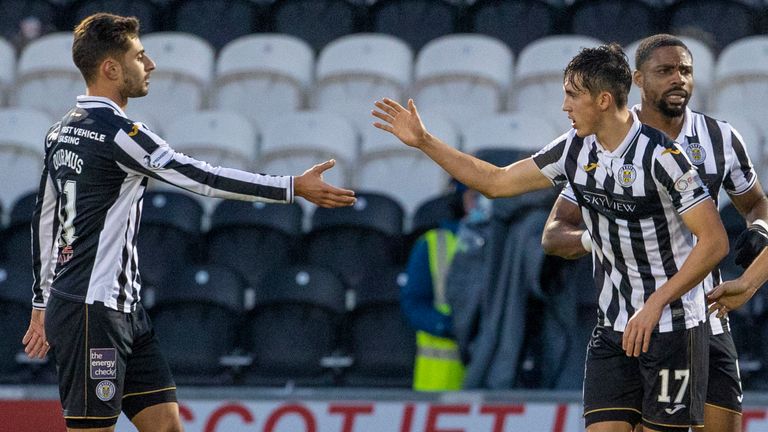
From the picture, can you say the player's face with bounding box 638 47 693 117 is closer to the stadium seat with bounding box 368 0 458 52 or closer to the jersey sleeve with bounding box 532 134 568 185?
the jersey sleeve with bounding box 532 134 568 185

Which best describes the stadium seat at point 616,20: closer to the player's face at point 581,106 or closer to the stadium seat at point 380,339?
the stadium seat at point 380,339

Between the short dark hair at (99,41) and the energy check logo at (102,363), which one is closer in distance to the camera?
the energy check logo at (102,363)

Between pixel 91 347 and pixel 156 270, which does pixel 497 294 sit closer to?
pixel 156 270

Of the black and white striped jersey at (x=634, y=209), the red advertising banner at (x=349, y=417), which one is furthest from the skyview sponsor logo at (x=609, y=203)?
the red advertising banner at (x=349, y=417)

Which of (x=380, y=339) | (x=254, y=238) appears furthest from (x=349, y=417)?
(x=254, y=238)

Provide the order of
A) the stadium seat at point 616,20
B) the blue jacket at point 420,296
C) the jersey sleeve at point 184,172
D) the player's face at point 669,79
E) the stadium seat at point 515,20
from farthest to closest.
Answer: the stadium seat at point 515,20 → the stadium seat at point 616,20 → the blue jacket at point 420,296 → the player's face at point 669,79 → the jersey sleeve at point 184,172

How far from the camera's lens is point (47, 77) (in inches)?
400

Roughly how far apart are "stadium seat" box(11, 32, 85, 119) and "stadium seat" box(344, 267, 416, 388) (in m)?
3.52

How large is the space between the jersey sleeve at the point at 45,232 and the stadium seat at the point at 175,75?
16.1 ft

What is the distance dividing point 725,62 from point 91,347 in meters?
6.00

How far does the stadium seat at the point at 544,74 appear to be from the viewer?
9391mm

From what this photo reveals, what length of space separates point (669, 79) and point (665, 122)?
170mm

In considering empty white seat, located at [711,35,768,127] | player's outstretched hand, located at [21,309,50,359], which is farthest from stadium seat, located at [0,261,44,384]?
empty white seat, located at [711,35,768,127]

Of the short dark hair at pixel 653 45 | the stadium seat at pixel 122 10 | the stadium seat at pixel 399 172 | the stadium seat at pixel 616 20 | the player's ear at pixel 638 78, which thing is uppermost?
the stadium seat at pixel 122 10
